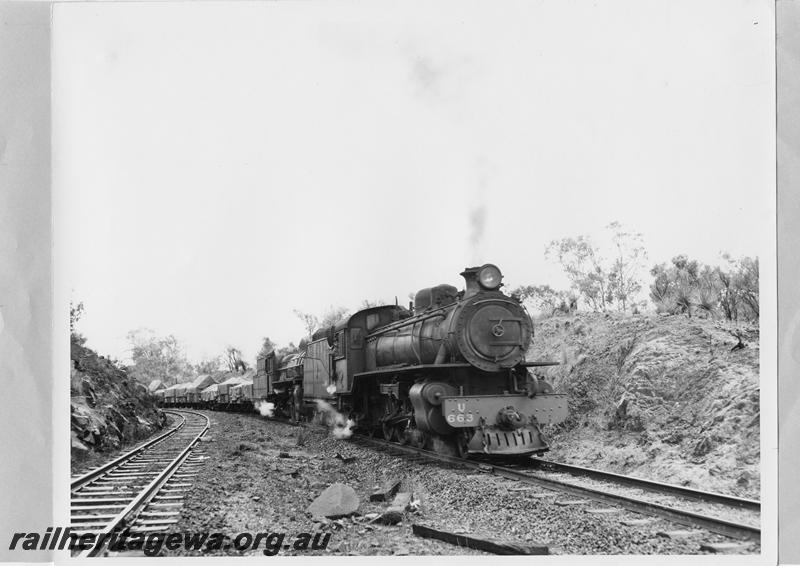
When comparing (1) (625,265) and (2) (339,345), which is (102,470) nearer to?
(2) (339,345)

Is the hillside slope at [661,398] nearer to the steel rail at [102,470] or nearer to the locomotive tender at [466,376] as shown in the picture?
the locomotive tender at [466,376]

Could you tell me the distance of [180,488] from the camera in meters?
6.72

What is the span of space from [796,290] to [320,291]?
4961mm

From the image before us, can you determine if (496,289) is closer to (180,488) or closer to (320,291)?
(320,291)

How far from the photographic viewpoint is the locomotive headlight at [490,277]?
8368 mm

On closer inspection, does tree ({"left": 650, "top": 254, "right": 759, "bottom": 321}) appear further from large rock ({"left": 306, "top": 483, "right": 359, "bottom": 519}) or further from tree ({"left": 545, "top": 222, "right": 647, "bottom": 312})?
large rock ({"left": 306, "top": 483, "right": 359, "bottom": 519})

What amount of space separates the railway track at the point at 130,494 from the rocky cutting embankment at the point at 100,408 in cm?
36

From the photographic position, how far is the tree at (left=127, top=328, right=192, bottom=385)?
28.0 ft

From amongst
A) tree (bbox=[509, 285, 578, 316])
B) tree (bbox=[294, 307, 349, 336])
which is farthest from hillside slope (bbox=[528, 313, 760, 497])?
tree (bbox=[294, 307, 349, 336])

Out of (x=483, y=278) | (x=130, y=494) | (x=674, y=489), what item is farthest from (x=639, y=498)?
(x=130, y=494)

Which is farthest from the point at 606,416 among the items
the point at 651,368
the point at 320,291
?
the point at 320,291

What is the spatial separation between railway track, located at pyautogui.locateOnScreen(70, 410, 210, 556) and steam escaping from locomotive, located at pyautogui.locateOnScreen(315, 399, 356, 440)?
134 inches

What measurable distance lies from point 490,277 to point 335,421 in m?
5.71

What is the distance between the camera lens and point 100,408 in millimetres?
9828
